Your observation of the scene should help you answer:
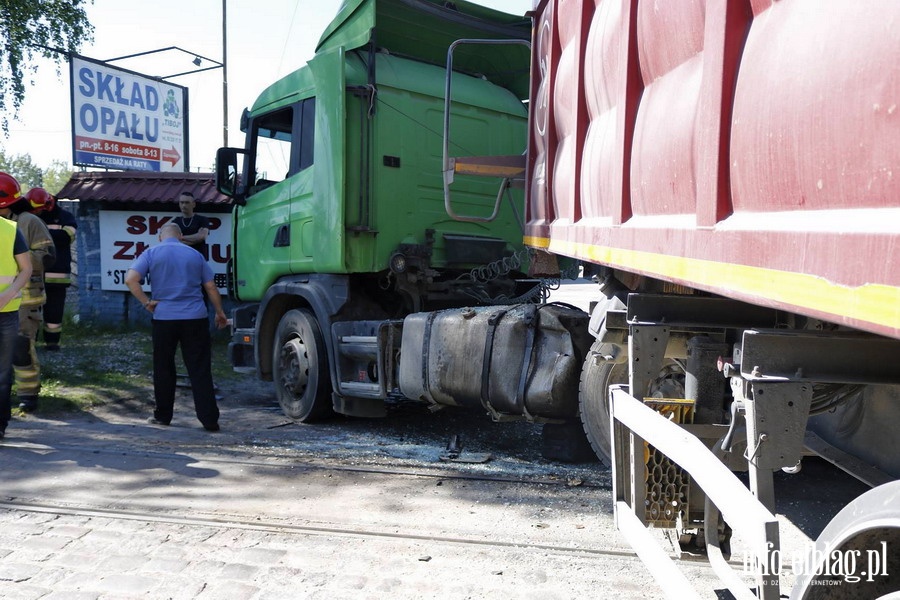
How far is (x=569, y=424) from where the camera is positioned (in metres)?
4.95

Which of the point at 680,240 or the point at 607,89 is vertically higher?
the point at 607,89

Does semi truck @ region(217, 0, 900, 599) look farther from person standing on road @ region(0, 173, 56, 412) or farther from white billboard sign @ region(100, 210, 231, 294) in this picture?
white billboard sign @ region(100, 210, 231, 294)

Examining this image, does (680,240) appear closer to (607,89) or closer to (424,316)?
(607,89)

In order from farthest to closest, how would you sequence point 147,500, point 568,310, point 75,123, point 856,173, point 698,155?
point 75,123 < point 568,310 < point 147,500 < point 698,155 < point 856,173

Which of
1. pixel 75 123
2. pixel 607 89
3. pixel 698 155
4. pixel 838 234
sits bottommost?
pixel 838 234

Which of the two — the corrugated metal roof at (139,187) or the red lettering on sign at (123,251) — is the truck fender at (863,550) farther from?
the red lettering on sign at (123,251)

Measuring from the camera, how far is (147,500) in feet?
13.7

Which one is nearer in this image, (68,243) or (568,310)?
(568,310)

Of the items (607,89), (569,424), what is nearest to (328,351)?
(569,424)

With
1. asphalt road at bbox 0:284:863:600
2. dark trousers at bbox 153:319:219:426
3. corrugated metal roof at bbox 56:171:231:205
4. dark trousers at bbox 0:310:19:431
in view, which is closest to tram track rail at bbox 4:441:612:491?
asphalt road at bbox 0:284:863:600

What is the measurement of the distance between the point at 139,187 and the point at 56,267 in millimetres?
2713

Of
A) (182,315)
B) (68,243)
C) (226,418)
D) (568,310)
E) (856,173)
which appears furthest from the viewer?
(68,243)

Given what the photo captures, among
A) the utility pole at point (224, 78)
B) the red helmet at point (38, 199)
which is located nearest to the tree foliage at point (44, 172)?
the utility pole at point (224, 78)

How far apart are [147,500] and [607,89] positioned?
127 inches
